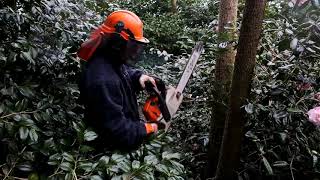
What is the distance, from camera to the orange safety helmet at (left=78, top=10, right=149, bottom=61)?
2.20 meters

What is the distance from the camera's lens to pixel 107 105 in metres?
2.08

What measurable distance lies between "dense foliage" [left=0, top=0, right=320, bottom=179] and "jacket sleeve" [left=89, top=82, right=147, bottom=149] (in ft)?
0.30

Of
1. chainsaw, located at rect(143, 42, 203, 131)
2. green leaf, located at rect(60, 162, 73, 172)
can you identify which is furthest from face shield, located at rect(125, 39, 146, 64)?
green leaf, located at rect(60, 162, 73, 172)

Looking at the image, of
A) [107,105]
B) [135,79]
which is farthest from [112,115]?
[135,79]

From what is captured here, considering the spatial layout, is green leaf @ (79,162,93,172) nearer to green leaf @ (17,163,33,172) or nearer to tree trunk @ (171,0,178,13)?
green leaf @ (17,163,33,172)

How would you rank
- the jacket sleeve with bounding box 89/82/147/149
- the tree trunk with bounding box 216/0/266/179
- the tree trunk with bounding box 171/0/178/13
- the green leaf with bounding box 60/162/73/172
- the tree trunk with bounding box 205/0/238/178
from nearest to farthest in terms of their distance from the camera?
the green leaf with bounding box 60/162/73/172 < the jacket sleeve with bounding box 89/82/147/149 < the tree trunk with bounding box 216/0/266/179 < the tree trunk with bounding box 205/0/238/178 < the tree trunk with bounding box 171/0/178/13

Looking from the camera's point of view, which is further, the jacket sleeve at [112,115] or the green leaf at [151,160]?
the jacket sleeve at [112,115]

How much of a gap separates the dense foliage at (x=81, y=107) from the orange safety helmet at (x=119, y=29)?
0.29 meters

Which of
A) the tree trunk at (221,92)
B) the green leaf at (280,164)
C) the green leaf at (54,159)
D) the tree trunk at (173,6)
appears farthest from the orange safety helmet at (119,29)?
the tree trunk at (173,6)

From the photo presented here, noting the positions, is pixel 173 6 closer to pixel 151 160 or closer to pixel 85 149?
pixel 151 160

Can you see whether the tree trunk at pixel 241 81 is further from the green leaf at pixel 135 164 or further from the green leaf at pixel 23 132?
the green leaf at pixel 23 132

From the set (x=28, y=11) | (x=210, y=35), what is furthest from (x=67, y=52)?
(x=210, y=35)

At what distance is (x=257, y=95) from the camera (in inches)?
103

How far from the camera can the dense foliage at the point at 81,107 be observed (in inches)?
71.3
